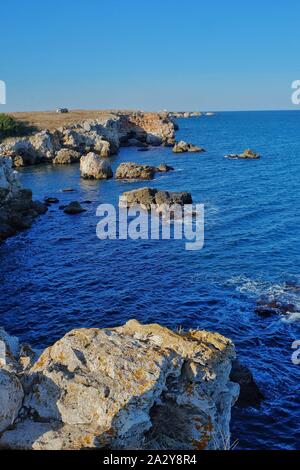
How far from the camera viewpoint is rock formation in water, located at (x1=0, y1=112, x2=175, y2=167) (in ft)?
396

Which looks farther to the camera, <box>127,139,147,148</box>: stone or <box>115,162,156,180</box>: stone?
<box>127,139,147,148</box>: stone

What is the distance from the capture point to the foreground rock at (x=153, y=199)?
71.6 meters

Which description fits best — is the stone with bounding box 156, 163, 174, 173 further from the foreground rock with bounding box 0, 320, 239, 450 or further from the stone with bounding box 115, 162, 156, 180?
the foreground rock with bounding box 0, 320, 239, 450

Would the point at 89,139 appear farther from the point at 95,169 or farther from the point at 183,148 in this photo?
the point at 95,169

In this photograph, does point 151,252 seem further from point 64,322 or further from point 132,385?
point 132,385

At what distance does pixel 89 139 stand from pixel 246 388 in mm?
118414

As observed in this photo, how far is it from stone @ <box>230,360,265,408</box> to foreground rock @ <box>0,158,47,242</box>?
1599 inches

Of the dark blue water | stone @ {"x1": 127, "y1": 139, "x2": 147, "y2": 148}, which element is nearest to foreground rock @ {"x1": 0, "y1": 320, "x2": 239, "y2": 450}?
the dark blue water

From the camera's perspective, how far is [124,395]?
13.9 meters

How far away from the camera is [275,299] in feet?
129

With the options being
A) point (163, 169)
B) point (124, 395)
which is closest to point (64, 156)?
point (163, 169)

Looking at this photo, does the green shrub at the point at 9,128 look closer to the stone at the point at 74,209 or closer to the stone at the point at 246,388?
the stone at the point at 74,209

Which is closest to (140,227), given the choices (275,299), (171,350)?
(275,299)

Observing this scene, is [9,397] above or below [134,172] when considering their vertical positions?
below
